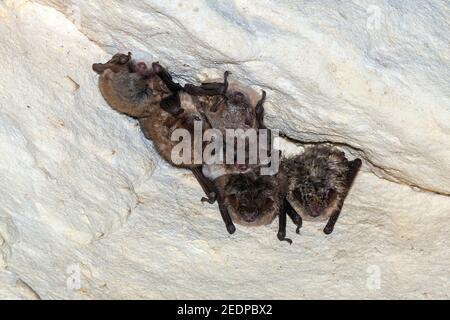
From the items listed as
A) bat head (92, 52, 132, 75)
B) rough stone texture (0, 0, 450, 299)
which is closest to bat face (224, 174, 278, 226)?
rough stone texture (0, 0, 450, 299)

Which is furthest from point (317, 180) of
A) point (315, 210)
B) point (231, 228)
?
point (231, 228)

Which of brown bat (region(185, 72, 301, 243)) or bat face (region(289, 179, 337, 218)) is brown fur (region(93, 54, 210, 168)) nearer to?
brown bat (region(185, 72, 301, 243))

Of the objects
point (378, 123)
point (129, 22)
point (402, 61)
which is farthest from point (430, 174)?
point (129, 22)

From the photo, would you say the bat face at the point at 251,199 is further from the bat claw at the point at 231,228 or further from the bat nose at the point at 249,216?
the bat claw at the point at 231,228

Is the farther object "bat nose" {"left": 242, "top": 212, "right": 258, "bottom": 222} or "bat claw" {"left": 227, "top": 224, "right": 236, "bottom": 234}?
"bat nose" {"left": 242, "top": 212, "right": 258, "bottom": 222}

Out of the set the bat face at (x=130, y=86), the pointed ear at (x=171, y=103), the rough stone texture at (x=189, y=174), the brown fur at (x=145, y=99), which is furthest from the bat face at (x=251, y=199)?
the bat face at (x=130, y=86)

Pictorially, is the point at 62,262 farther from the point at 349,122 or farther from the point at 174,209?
the point at 349,122
